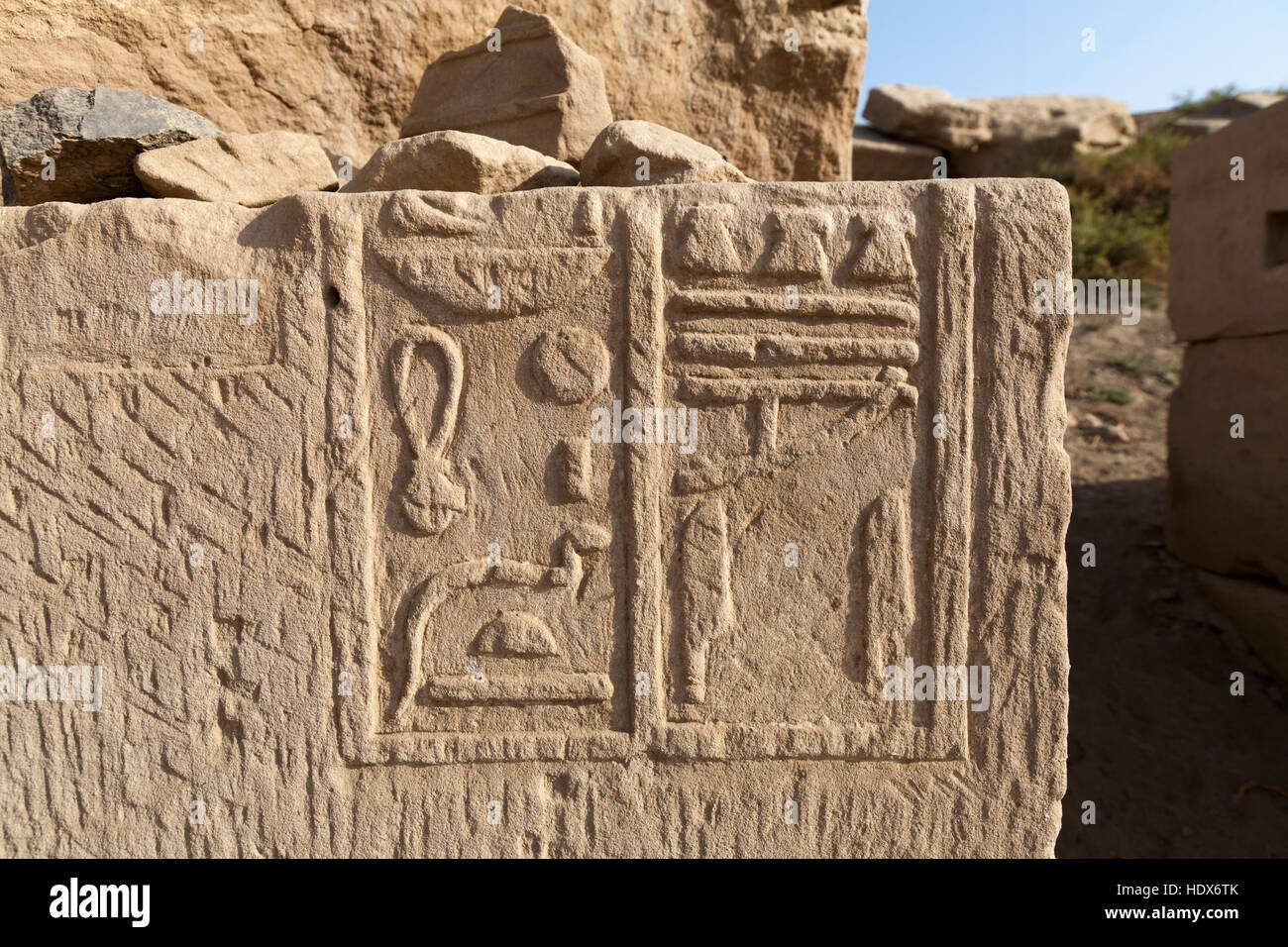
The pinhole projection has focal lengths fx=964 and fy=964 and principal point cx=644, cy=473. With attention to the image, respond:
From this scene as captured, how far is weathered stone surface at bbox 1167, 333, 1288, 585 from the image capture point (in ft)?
12.2

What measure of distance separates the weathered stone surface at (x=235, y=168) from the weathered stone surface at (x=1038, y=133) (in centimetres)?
833

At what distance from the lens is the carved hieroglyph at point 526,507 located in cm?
210

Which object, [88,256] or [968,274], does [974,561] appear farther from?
[88,256]

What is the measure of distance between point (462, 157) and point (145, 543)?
3.76ft

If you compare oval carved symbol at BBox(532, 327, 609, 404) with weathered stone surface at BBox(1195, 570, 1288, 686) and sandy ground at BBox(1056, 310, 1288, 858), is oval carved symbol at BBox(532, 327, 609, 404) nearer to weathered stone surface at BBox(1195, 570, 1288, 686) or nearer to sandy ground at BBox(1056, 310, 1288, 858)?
sandy ground at BBox(1056, 310, 1288, 858)

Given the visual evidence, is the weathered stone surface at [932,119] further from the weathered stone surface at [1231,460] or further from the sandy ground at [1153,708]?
the weathered stone surface at [1231,460]

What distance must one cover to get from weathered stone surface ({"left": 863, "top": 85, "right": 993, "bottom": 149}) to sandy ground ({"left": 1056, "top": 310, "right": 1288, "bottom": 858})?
17.7ft

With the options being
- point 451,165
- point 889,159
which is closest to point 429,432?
point 451,165

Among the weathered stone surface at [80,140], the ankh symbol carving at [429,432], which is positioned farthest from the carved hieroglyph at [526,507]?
the weathered stone surface at [80,140]

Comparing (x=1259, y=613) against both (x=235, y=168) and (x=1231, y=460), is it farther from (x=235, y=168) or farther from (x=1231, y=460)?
(x=235, y=168)

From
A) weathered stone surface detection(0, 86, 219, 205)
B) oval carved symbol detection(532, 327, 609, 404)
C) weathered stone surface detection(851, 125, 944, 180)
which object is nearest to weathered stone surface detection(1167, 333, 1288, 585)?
oval carved symbol detection(532, 327, 609, 404)

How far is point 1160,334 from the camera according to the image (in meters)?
Answer: 6.67

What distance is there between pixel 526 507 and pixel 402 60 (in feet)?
6.78

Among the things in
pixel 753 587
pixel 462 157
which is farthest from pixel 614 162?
pixel 753 587
